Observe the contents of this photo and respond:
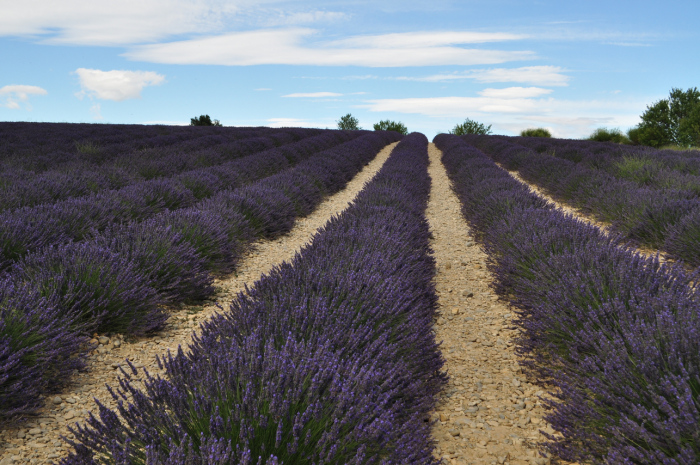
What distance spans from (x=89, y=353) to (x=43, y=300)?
1.51 feet

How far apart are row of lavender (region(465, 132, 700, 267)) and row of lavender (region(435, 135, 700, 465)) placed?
5.40 feet

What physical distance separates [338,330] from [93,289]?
185cm

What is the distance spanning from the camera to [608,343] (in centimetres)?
200

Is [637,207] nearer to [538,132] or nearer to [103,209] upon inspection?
[103,209]

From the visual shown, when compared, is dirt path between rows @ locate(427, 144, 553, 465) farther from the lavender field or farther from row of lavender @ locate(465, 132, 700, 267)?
row of lavender @ locate(465, 132, 700, 267)

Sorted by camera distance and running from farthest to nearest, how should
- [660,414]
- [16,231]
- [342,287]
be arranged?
1. [16,231]
2. [342,287]
3. [660,414]

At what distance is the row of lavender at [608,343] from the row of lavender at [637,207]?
5.40 ft

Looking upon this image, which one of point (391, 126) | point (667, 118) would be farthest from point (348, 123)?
point (667, 118)

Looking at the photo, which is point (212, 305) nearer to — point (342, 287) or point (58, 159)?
point (342, 287)

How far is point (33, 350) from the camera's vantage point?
2.41 meters

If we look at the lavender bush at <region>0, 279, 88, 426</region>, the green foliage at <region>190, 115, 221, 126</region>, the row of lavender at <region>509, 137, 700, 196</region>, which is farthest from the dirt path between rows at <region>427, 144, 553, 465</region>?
the green foliage at <region>190, 115, 221, 126</region>

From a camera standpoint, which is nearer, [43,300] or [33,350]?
[33,350]

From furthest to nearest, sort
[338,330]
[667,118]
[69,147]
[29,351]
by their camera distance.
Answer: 1. [667,118]
2. [69,147]
3. [29,351]
4. [338,330]

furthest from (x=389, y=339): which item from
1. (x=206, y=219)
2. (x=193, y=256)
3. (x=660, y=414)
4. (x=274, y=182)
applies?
(x=274, y=182)
